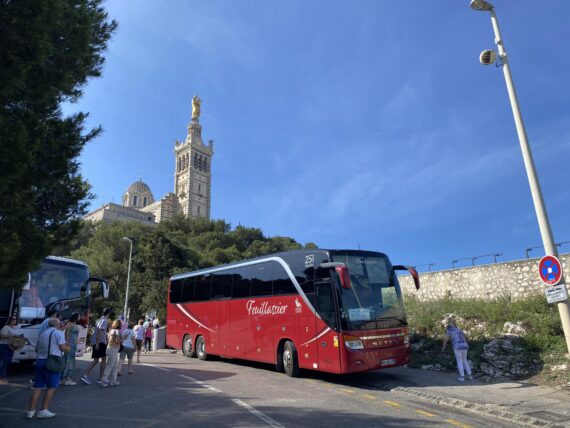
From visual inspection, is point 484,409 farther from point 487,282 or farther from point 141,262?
point 141,262

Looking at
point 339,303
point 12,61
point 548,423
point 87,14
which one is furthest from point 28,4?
point 548,423

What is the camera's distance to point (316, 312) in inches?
442

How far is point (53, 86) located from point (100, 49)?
81.9 inches

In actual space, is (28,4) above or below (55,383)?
above

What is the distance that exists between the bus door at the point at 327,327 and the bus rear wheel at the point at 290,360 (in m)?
1.28

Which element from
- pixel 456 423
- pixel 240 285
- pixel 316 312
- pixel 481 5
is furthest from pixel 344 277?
pixel 481 5

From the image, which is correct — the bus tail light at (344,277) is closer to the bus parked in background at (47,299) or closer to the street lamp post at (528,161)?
the street lamp post at (528,161)

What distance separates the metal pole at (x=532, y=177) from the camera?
866cm

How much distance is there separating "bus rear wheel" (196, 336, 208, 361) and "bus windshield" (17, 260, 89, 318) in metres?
5.31

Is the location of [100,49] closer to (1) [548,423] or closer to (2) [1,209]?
(2) [1,209]

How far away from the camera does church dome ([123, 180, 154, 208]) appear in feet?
481

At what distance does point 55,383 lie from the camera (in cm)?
740

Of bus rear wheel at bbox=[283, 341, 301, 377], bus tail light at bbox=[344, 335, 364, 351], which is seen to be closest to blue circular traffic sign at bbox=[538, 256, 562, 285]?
bus tail light at bbox=[344, 335, 364, 351]

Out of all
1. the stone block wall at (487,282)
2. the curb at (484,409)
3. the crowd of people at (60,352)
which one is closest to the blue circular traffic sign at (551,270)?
the curb at (484,409)
